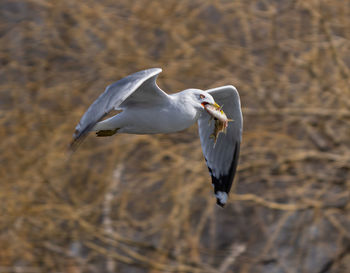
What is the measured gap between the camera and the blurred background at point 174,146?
4926mm

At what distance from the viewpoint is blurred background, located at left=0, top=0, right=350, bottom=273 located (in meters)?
4.93

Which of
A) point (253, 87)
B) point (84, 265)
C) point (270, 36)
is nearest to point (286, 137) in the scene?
point (253, 87)

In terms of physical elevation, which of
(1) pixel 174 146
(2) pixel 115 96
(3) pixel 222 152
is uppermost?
(2) pixel 115 96

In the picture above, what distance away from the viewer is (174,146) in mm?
5008

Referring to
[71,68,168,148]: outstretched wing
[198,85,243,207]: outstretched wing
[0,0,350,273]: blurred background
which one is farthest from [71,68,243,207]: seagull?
[0,0,350,273]: blurred background

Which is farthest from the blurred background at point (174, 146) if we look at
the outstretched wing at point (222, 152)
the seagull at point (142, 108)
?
the seagull at point (142, 108)

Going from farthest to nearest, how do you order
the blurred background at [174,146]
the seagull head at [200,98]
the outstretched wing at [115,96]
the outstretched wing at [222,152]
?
1. the blurred background at [174,146]
2. the outstretched wing at [222,152]
3. the seagull head at [200,98]
4. the outstretched wing at [115,96]

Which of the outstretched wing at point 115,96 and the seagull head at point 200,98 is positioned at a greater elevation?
the outstretched wing at point 115,96

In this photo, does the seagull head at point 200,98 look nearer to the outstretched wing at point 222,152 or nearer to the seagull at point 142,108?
the seagull at point 142,108

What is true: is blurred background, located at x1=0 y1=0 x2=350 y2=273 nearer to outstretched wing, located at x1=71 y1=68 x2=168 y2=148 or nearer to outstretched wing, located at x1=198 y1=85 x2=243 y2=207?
outstretched wing, located at x1=198 y1=85 x2=243 y2=207

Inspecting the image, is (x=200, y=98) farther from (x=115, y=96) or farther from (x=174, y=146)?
(x=174, y=146)

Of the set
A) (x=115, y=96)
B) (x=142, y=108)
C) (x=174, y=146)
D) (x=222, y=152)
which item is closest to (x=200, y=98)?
(x=142, y=108)

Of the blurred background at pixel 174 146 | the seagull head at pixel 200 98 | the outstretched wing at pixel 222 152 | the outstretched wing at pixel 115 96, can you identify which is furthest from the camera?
the blurred background at pixel 174 146

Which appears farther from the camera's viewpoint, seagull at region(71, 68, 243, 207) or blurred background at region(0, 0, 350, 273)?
blurred background at region(0, 0, 350, 273)
